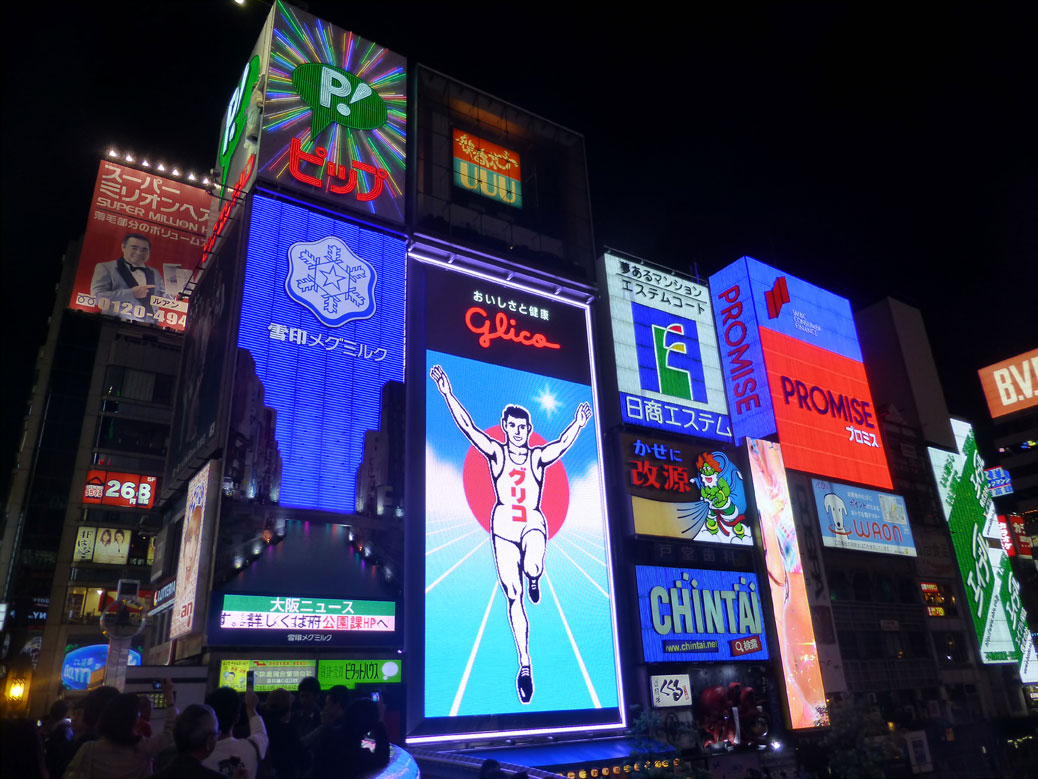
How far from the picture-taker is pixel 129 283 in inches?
1427

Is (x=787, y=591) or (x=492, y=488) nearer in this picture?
(x=492, y=488)

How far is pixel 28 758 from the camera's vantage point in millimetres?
4723

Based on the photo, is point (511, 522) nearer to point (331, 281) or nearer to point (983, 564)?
point (331, 281)

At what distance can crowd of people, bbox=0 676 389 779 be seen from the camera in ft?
14.4

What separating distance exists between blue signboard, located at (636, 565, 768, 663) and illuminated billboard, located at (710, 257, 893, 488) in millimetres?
7450

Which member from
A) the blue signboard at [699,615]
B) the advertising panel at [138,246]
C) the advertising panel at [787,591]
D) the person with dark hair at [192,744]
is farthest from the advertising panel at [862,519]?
the advertising panel at [138,246]

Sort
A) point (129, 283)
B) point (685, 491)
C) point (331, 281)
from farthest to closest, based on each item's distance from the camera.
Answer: point (129, 283) < point (685, 491) < point (331, 281)

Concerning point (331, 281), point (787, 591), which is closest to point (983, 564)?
point (787, 591)

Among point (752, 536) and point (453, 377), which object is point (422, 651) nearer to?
point (453, 377)

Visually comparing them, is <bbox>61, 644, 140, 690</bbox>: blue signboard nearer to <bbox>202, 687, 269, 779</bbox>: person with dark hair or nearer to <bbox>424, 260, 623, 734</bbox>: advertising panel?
Result: <bbox>424, 260, 623, 734</bbox>: advertising panel

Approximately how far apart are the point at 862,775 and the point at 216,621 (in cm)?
1377

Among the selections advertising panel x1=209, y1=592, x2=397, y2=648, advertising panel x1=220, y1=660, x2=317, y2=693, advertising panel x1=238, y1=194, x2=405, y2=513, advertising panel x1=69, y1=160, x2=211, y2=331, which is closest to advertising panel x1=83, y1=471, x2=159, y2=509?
advertising panel x1=69, y1=160, x2=211, y2=331

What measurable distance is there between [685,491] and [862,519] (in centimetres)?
1235

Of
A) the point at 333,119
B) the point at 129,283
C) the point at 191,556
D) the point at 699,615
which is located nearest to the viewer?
the point at 191,556
